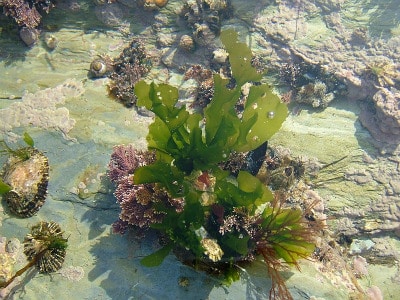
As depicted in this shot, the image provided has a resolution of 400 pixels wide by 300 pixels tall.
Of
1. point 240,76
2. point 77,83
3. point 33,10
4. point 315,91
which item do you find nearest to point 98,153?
point 77,83

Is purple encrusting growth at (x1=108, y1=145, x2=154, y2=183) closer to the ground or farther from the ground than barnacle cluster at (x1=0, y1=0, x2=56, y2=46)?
closer to the ground

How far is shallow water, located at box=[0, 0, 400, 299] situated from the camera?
348 cm

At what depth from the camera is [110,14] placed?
5691 millimetres

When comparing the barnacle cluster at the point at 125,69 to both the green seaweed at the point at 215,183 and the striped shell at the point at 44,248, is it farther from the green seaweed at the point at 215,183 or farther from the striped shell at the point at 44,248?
the striped shell at the point at 44,248

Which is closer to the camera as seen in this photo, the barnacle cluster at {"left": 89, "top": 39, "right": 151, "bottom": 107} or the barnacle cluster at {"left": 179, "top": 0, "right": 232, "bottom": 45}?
the barnacle cluster at {"left": 89, "top": 39, "right": 151, "bottom": 107}

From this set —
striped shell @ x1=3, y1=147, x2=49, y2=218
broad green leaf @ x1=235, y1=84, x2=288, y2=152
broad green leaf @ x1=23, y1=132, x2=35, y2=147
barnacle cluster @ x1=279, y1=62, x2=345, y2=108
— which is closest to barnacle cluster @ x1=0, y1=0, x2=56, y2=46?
broad green leaf @ x1=23, y1=132, x2=35, y2=147

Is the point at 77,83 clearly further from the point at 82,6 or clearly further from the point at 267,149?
the point at 267,149

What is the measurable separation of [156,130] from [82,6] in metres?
3.55

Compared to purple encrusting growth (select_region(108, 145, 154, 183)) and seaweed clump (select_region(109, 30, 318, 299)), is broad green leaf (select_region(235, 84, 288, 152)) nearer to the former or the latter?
seaweed clump (select_region(109, 30, 318, 299))

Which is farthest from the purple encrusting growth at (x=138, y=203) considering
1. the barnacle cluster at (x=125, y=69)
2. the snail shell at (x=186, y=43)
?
the snail shell at (x=186, y=43)

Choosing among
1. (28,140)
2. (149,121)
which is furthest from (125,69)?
(28,140)

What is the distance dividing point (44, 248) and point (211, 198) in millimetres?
1898

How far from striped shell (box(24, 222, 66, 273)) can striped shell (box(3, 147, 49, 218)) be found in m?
0.31

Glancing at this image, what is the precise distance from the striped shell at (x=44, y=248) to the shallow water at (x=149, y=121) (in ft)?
0.35
